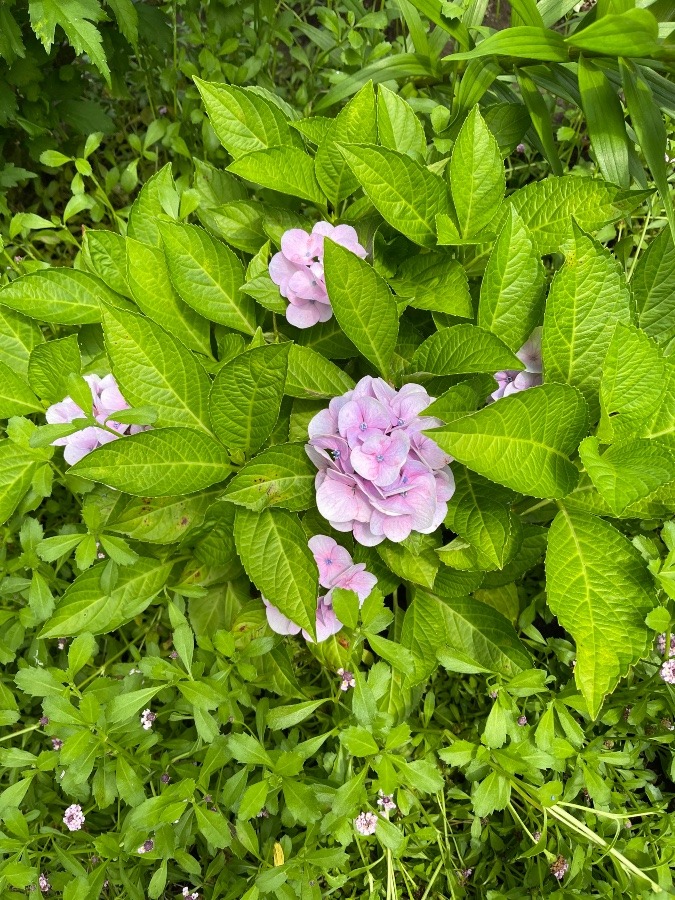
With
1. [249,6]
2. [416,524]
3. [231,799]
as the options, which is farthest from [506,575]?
[249,6]

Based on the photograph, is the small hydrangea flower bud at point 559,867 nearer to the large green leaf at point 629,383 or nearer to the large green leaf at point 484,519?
the large green leaf at point 484,519

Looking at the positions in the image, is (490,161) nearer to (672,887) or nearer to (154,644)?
(154,644)

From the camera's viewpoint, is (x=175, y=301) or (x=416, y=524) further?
(x=175, y=301)

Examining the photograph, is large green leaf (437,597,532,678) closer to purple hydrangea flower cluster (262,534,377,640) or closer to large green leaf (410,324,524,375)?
purple hydrangea flower cluster (262,534,377,640)

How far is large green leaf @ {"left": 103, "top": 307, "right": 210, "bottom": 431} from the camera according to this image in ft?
3.31

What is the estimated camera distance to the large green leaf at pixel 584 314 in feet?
3.12

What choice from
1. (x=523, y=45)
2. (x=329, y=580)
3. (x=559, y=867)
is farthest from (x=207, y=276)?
(x=559, y=867)

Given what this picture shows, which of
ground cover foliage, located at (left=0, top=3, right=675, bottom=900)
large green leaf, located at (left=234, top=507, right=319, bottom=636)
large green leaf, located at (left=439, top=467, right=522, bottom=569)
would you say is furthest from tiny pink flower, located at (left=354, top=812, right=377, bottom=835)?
large green leaf, located at (left=439, top=467, right=522, bottom=569)

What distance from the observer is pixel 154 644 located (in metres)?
1.32

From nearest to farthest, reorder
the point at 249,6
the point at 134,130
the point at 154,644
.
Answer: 1. the point at 154,644
2. the point at 249,6
3. the point at 134,130

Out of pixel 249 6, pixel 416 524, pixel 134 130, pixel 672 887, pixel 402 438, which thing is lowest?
pixel 672 887

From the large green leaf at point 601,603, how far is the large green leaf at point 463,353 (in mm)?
275

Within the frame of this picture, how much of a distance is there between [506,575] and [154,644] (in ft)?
2.27

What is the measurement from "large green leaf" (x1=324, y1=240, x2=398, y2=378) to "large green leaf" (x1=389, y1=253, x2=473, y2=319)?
0.09 meters
